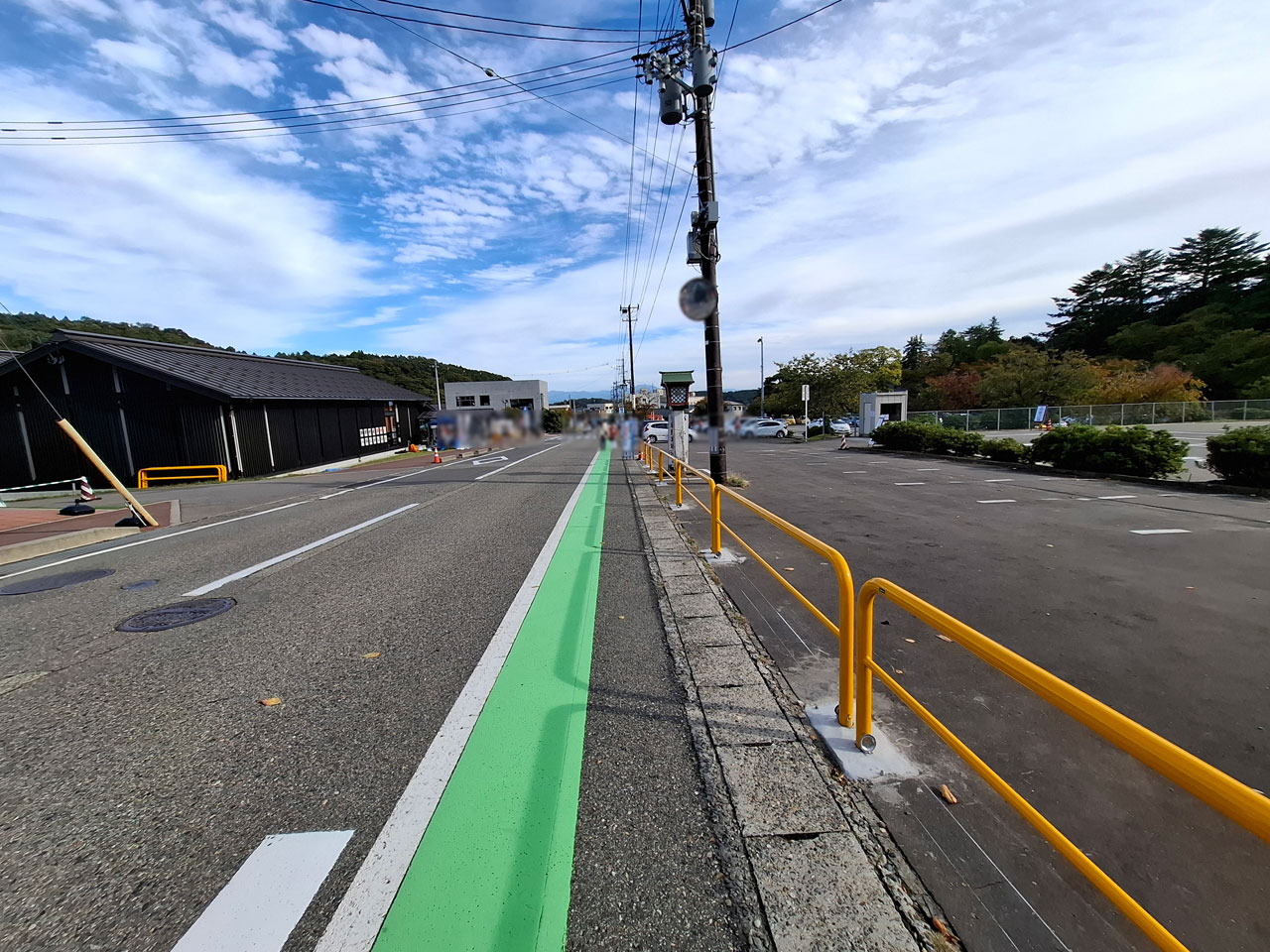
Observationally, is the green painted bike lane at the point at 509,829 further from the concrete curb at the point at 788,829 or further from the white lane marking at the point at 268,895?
the concrete curb at the point at 788,829

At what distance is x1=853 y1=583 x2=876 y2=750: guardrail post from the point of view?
2490 mm

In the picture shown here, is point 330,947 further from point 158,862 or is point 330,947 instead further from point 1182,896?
point 1182,896

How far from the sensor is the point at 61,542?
8.24m

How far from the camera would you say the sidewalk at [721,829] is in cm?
175

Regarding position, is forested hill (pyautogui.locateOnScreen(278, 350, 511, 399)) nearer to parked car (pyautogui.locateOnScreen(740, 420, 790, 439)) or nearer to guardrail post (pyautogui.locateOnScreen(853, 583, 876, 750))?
parked car (pyautogui.locateOnScreen(740, 420, 790, 439))

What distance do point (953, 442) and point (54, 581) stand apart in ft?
73.0

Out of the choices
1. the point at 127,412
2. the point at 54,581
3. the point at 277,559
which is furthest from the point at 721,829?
the point at 127,412

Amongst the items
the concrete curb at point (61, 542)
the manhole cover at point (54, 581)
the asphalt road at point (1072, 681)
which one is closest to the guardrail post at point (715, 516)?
the asphalt road at point (1072, 681)

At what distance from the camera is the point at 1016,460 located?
15.7 meters

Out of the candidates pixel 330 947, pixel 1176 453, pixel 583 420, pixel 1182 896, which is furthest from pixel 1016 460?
pixel 330 947

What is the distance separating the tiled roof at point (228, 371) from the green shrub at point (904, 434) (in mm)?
23220

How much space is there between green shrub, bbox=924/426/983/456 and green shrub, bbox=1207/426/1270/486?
6916 mm

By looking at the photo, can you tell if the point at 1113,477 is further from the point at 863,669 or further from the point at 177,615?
the point at 177,615

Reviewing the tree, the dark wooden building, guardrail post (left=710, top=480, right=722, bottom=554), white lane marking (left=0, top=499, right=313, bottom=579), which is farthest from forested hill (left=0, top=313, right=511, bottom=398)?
the tree
